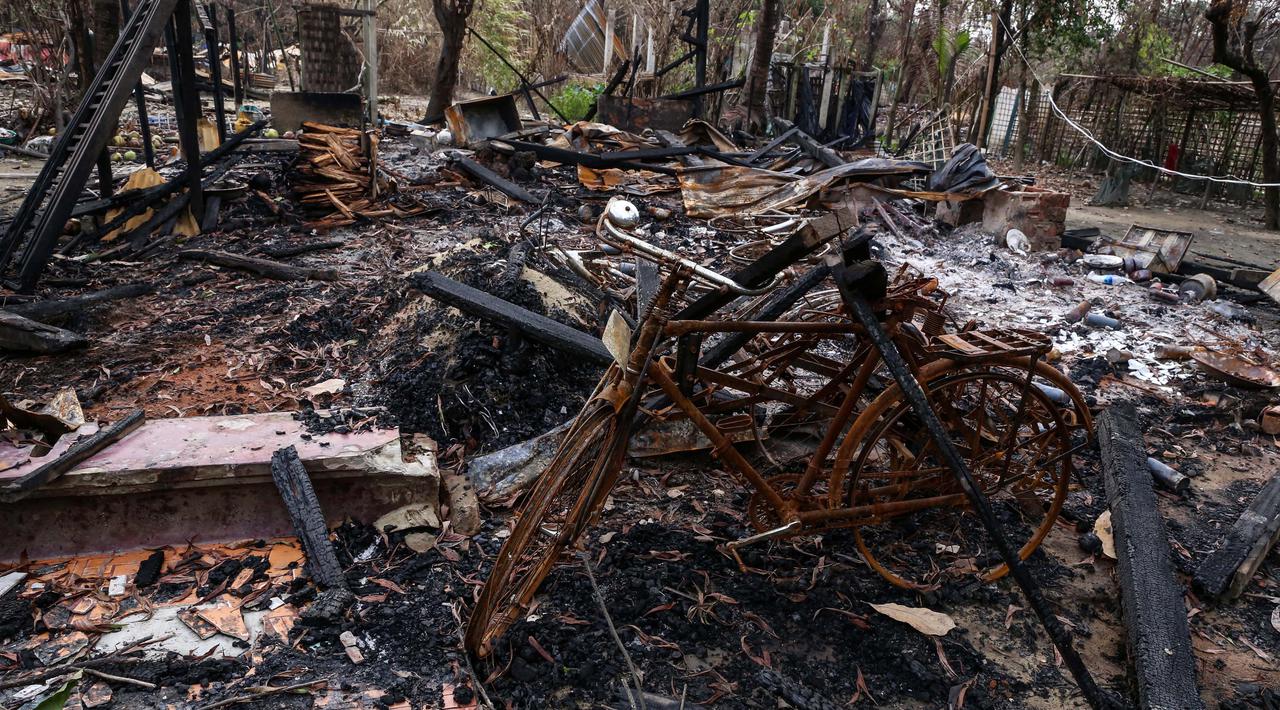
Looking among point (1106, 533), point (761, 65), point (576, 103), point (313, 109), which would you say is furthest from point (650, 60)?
point (1106, 533)

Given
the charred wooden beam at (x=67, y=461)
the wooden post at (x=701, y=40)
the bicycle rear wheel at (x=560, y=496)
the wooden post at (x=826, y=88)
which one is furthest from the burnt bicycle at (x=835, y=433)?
the wooden post at (x=826, y=88)

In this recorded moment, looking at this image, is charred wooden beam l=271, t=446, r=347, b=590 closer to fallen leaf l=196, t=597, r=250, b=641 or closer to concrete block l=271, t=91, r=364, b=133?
fallen leaf l=196, t=597, r=250, b=641

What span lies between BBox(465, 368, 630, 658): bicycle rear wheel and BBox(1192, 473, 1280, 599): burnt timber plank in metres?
2.81

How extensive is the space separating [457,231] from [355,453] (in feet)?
17.3

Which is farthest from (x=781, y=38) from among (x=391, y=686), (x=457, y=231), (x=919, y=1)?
(x=391, y=686)

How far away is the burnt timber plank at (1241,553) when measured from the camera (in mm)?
3342

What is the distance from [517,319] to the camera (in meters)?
4.25

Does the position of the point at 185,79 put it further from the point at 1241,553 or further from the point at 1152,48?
the point at 1152,48

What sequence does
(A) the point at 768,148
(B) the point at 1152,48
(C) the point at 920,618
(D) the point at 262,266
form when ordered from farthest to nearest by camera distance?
(B) the point at 1152,48
(A) the point at 768,148
(D) the point at 262,266
(C) the point at 920,618

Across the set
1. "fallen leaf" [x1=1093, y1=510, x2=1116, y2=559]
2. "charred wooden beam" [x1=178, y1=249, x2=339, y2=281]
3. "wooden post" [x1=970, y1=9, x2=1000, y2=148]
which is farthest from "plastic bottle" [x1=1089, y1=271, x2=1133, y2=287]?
"charred wooden beam" [x1=178, y1=249, x2=339, y2=281]

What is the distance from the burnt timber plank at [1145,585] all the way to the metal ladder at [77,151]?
23.9 feet

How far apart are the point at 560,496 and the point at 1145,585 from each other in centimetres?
248

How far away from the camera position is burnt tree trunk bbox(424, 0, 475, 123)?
45.2 ft

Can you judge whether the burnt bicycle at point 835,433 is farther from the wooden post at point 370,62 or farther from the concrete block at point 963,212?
the wooden post at point 370,62
